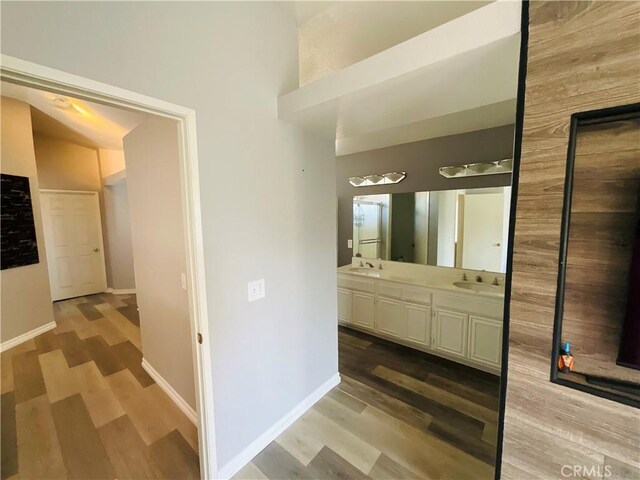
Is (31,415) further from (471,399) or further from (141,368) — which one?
(471,399)

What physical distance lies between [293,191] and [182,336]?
54.5 inches

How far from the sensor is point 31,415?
80.8 inches

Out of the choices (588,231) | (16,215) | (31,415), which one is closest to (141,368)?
(31,415)

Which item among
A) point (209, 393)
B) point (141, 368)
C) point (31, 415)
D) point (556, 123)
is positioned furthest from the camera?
point (141, 368)

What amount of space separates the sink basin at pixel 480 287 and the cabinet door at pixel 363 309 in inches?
38.1

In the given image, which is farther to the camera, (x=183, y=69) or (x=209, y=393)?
(x=209, y=393)

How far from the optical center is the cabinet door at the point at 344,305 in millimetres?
3359

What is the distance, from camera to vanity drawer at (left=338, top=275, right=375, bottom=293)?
10.3 feet

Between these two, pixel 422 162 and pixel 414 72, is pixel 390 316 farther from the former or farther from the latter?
pixel 414 72

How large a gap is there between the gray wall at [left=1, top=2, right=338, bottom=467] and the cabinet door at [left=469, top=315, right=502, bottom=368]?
1.45 metres

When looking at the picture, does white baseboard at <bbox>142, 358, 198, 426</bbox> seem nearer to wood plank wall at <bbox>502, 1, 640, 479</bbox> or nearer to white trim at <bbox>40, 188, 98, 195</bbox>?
wood plank wall at <bbox>502, 1, 640, 479</bbox>

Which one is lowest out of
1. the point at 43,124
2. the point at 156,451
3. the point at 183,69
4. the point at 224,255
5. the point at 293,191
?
the point at 156,451

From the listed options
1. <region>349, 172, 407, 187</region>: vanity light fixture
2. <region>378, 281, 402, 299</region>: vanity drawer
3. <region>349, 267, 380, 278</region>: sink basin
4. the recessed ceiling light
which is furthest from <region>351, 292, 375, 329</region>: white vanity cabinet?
the recessed ceiling light

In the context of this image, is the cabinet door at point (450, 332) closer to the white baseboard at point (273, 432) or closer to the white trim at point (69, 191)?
the white baseboard at point (273, 432)
